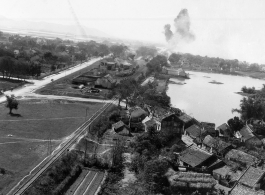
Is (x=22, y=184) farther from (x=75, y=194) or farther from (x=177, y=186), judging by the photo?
(x=177, y=186)

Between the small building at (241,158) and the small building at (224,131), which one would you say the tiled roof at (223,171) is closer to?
the small building at (241,158)

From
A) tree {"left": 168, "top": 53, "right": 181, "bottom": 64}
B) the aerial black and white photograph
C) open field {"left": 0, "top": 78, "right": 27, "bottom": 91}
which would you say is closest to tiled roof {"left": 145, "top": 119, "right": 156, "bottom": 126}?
the aerial black and white photograph

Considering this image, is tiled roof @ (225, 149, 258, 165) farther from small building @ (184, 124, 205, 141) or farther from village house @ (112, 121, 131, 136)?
village house @ (112, 121, 131, 136)

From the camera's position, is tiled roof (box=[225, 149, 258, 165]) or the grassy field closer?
the grassy field

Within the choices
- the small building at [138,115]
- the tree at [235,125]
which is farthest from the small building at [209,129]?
the small building at [138,115]

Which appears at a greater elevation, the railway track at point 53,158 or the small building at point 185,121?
the small building at point 185,121
